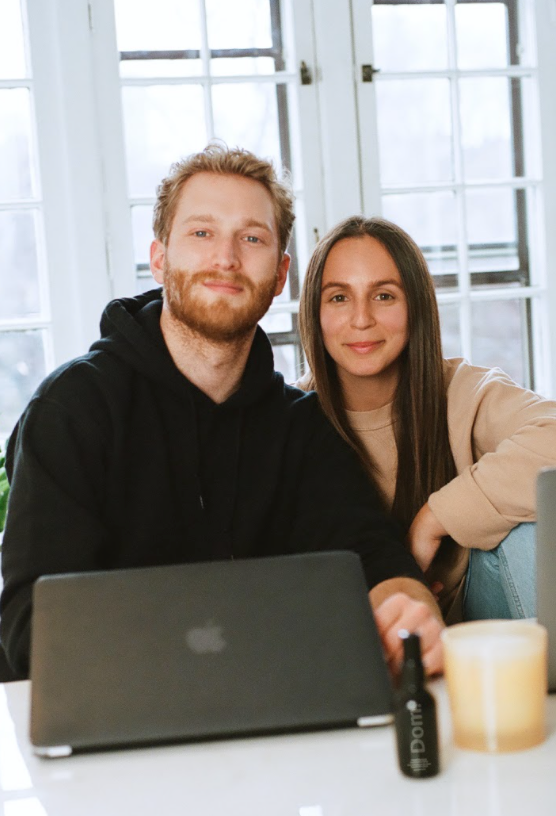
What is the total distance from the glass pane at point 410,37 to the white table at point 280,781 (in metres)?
2.73

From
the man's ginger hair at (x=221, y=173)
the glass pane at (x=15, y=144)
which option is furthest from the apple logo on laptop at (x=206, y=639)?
the glass pane at (x=15, y=144)

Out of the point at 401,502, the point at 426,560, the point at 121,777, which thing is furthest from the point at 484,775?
the point at 401,502

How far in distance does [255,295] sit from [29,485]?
1.96 feet

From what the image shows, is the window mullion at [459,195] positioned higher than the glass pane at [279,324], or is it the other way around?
the window mullion at [459,195]

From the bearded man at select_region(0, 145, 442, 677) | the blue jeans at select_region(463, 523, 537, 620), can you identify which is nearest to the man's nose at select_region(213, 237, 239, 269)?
the bearded man at select_region(0, 145, 442, 677)

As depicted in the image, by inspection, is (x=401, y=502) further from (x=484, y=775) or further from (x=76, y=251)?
(x=76, y=251)

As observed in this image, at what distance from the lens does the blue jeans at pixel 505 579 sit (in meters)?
1.76

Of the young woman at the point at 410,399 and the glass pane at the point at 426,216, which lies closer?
the young woman at the point at 410,399

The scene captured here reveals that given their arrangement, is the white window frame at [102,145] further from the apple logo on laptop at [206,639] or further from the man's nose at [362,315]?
the apple logo on laptop at [206,639]

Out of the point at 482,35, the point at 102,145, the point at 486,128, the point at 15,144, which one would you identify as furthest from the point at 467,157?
the point at 15,144

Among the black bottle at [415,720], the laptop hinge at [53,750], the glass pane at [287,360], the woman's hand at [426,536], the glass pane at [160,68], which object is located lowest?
the woman's hand at [426,536]

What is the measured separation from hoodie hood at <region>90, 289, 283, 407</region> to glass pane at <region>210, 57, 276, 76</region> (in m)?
1.35

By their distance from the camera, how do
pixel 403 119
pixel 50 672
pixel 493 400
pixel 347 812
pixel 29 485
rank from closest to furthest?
pixel 347 812 < pixel 50 672 < pixel 29 485 < pixel 493 400 < pixel 403 119

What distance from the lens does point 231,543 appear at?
69.2 inches
